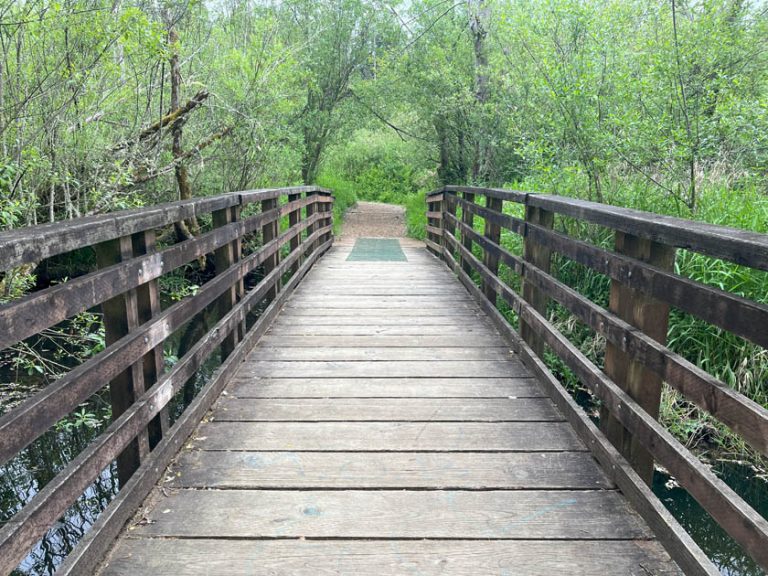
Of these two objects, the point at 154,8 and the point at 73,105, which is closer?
the point at 73,105

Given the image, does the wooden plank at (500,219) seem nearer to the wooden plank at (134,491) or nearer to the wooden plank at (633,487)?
the wooden plank at (633,487)

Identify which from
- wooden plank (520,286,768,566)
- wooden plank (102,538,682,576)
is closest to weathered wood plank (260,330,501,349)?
wooden plank (520,286,768,566)

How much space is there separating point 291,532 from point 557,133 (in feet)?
19.8

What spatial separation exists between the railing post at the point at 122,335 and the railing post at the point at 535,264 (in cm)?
239

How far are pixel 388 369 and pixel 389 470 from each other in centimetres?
140

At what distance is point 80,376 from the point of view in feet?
6.34

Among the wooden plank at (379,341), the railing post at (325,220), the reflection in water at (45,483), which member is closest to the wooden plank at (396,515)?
the reflection in water at (45,483)

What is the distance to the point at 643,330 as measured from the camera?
245 centimetres


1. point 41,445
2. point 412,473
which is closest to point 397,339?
point 412,473

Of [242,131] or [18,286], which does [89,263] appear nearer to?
[242,131]

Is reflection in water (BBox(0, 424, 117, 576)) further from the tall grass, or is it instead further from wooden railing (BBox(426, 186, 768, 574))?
the tall grass

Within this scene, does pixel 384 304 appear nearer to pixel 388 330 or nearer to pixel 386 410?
pixel 388 330

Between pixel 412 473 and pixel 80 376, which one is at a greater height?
pixel 80 376

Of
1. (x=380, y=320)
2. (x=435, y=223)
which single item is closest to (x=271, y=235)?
(x=380, y=320)
